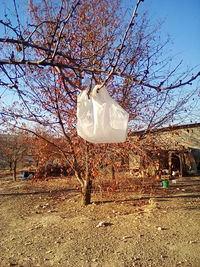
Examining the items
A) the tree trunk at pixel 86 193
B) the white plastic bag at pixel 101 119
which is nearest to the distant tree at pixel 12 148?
the tree trunk at pixel 86 193

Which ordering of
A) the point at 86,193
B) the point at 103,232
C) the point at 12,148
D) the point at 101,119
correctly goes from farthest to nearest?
1. the point at 12,148
2. the point at 86,193
3. the point at 103,232
4. the point at 101,119

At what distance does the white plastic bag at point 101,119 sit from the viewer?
5.92 ft

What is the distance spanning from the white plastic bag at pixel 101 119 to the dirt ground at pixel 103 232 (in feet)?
5.80

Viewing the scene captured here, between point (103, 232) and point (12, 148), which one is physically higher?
point (12, 148)

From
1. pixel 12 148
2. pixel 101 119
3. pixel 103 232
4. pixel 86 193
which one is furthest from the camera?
pixel 12 148

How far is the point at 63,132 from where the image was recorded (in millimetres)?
5266

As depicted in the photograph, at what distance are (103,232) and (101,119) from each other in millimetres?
2605

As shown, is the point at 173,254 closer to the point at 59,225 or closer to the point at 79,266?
the point at 79,266

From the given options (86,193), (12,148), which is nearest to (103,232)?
(86,193)

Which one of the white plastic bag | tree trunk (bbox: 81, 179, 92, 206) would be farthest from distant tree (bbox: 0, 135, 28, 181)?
the white plastic bag

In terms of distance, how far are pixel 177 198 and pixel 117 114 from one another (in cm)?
476

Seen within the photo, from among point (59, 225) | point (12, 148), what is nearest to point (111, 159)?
point (59, 225)

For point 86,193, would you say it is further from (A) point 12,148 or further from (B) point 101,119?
(A) point 12,148

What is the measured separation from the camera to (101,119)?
183 cm
